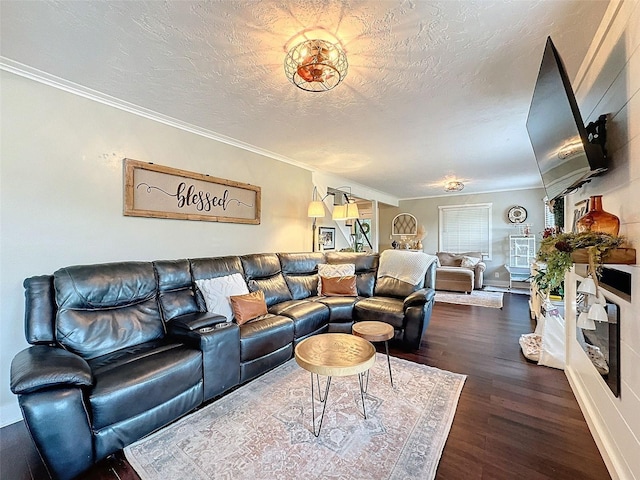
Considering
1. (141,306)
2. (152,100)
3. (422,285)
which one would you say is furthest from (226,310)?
(422,285)

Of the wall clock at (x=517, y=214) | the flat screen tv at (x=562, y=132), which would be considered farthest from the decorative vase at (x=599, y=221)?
the wall clock at (x=517, y=214)

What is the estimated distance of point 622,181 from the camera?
1.38 meters

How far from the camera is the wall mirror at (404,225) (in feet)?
27.9

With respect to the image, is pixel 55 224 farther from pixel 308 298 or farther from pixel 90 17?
pixel 308 298

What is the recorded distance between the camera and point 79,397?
4.75ft

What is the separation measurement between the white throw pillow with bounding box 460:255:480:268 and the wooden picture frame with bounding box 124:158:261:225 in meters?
5.45

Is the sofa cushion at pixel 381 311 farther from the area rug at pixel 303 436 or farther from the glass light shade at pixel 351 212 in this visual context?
the glass light shade at pixel 351 212

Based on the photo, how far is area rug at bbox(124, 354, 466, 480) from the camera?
1522mm

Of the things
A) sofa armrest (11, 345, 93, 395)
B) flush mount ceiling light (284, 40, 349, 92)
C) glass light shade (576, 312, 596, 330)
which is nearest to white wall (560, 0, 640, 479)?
glass light shade (576, 312, 596, 330)

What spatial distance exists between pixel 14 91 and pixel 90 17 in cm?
106

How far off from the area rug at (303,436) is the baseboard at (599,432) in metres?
0.79

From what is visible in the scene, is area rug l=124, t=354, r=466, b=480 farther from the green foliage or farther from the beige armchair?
the beige armchair

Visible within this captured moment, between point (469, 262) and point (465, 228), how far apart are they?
130cm

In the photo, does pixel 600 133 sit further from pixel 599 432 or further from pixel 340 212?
pixel 340 212
